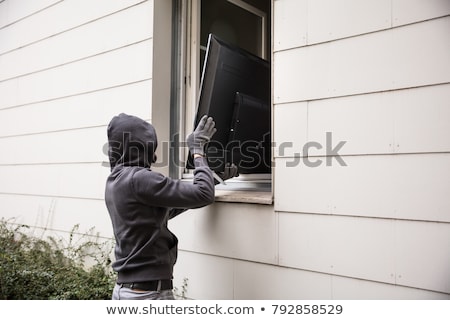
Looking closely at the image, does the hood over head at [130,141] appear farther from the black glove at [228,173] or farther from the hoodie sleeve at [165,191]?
the black glove at [228,173]

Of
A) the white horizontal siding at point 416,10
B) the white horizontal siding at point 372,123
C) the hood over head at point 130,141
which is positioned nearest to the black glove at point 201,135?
the hood over head at point 130,141

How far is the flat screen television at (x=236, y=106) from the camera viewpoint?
226cm

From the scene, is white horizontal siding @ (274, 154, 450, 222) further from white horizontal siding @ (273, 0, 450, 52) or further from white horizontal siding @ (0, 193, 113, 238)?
white horizontal siding @ (0, 193, 113, 238)

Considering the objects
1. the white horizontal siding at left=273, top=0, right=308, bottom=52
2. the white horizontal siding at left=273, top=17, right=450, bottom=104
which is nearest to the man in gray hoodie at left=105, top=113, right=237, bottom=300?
the white horizontal siding at left=273, top=17, right=450, bottom=104

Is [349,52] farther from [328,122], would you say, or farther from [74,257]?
[74,257]

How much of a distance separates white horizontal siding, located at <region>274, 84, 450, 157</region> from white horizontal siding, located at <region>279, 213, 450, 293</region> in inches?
13.5

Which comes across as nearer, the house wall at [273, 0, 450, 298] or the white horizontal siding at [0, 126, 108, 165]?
the house wall at [273, 0, 450, 298]

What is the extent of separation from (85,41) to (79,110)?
0.59 meters

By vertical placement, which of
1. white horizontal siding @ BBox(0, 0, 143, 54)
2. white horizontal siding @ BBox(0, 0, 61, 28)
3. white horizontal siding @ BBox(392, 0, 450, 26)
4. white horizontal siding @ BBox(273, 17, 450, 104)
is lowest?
white horizontal siding @ BBox(273, 17, 450, 104)

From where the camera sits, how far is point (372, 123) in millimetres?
1898

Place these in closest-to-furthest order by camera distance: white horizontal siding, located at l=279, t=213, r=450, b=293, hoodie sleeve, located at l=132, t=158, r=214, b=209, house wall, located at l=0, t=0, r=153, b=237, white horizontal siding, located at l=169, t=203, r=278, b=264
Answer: white horizontal siding, located at l=279, t=213, r=450, b=293, hoodie sleeve, located at l=132, t=158, r=214, b=209, white horizontal siding, located at l=169, t=203, r=278, b=264, house wall, located at l=0, t=0, r=153, b=237

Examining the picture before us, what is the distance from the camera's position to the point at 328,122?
→ 6.68 ft

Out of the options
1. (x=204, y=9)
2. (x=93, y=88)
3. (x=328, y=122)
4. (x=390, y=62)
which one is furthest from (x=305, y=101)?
(x=93, y=88)

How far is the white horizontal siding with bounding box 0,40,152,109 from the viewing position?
2.94 meters
